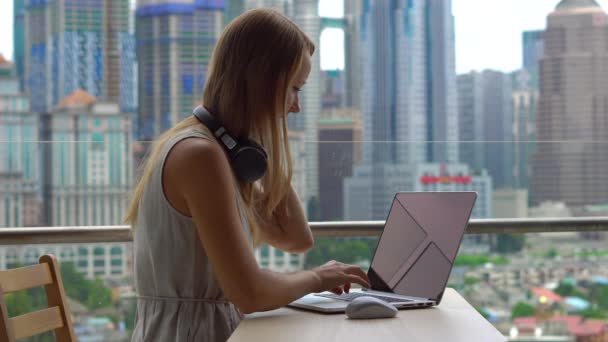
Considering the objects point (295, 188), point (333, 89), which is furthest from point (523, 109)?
point (295, 188)

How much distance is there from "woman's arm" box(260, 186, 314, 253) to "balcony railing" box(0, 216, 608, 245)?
1.58ft

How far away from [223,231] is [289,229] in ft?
1.52

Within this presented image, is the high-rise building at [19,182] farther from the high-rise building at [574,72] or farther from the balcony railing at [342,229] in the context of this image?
the high-rise building at [574,72]

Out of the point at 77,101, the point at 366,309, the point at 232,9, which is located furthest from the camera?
the point at 232,9

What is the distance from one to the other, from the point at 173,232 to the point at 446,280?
0.47m

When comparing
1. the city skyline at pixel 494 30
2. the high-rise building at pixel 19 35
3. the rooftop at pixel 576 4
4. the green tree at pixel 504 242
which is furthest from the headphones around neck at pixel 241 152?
the rooftop at pixel 576 4

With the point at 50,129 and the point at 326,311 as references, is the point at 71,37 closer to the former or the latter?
the point at 50,129

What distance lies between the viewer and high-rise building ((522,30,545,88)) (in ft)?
103

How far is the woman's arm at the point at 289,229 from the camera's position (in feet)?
5.90

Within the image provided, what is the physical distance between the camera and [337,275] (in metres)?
1.46

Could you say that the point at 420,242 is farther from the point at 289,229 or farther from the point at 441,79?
the point at 441,79

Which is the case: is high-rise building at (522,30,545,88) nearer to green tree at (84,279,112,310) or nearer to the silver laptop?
green tree at (84,279,112,310)

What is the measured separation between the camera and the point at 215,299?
A: 145 centimetres

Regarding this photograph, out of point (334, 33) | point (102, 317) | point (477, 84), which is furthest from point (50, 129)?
point (102, 317)
